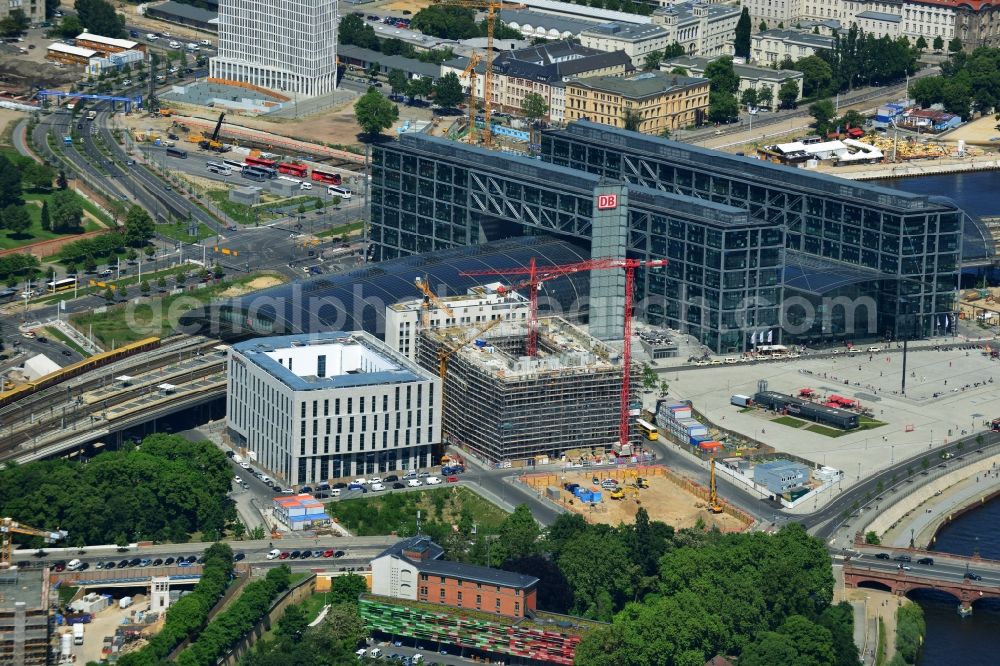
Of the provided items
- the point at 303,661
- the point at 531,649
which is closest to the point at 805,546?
the point at 531,649

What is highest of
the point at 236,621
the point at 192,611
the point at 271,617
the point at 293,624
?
the point at 192,611

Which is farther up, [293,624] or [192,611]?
[192,611]

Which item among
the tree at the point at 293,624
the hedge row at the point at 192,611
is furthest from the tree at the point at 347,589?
the hedge row at the point at 192,611

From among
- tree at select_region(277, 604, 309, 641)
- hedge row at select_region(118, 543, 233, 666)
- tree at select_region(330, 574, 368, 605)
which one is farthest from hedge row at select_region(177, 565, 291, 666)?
tree at select_region(330, 574, 368, 605)

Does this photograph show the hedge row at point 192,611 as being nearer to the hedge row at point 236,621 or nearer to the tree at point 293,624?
the hedge row at point 236,621

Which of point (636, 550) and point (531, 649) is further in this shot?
point (636, 550)

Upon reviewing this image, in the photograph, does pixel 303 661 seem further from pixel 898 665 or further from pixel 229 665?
pixel 898 665

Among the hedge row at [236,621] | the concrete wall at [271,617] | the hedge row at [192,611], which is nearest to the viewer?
the hedge row at [192,611]

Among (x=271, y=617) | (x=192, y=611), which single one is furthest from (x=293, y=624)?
(x=192, y=611)

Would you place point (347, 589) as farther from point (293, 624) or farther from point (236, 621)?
point (236, 621)

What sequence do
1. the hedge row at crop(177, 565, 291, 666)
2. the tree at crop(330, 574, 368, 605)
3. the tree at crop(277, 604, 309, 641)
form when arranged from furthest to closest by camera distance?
the tree at crop(330, 574, 368, 605), the tree at crop(277, 604, 309, 641), the hedge row at crop(177, 565, 291, 666)

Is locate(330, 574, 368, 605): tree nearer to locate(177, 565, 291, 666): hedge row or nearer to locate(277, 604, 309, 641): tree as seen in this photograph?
locate(277, 604, 309, 641): tree
